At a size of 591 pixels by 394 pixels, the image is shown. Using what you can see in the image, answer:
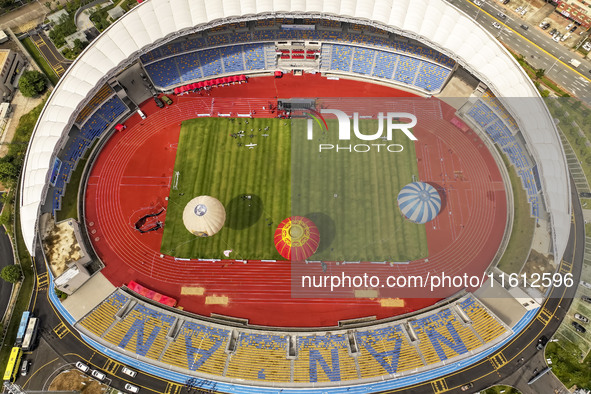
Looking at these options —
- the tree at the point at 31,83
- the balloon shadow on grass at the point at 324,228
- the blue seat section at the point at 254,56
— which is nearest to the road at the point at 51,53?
the tree at the point at 31,83

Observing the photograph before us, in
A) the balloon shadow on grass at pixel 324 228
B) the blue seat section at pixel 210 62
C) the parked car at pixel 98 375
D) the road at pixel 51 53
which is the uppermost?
the road at pixel 51 53

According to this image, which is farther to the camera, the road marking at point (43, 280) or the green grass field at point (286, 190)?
the green grass field at point (286, 190)

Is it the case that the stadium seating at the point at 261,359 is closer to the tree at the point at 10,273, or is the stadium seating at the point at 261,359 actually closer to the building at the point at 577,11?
the tree at the point at 10,273

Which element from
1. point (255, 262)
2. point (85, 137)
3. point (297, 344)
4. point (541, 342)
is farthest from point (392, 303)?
point (85, 137)

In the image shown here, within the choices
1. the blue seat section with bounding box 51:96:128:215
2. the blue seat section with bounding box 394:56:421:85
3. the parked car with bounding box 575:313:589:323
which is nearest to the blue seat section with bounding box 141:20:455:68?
the blue seat section with bounding box 394:56:421:85

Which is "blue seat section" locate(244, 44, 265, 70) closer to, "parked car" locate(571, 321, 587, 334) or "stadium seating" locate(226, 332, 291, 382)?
"stadium seating" locate(226, 332, 291, 382)

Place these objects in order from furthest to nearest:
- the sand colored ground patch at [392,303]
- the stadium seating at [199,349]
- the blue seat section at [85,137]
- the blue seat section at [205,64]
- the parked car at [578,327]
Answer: the blue seat section at [205,64] → the blue seat section at [85,137] → the sand colored ground patch at [392,303] → the parked car at [578,327] → the stadium seating at [199,349]
